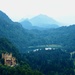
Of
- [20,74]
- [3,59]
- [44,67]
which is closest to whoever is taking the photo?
[20,74]

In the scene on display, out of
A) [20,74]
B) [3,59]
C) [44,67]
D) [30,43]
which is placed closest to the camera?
[20,74]

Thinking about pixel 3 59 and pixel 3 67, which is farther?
pixel 3 59

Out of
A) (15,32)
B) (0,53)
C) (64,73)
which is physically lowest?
(64,73)

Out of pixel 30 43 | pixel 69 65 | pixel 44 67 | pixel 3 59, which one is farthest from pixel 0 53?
pixel 30 43

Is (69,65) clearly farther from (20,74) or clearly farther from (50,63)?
(20,74)

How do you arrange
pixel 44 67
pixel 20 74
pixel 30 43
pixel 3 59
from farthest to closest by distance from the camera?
pixel 30 43 < pixel 44 67 < pixel 3 59 < pixel 20 74

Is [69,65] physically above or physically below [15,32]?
below

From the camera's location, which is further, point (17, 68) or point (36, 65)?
point (36, 65)

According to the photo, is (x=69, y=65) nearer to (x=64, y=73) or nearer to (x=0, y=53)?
(x=64, y=73)

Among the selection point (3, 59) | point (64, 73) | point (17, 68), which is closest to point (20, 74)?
point (17, 68)
